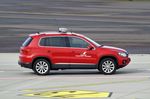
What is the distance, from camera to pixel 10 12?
189ft

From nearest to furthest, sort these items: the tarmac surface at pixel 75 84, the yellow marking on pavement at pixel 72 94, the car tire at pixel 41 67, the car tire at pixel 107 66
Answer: the yellow marking on pavement at pixel 72 94, the tarmac surface at pixel 75 84, the car tire at pixel 41 67, the car tire at pixel 107 66

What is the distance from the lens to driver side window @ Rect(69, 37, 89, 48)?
2302 cm

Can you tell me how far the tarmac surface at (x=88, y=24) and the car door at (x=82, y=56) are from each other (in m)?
9.02

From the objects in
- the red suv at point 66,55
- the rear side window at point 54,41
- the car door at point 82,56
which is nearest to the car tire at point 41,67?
the red suv at point 66,55

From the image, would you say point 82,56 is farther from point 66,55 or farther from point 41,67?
point 41,67

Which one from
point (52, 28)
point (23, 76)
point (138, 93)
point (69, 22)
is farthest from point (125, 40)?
point (138, 93)

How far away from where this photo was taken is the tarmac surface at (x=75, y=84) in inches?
679

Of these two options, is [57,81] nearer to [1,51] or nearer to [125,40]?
[1,51]

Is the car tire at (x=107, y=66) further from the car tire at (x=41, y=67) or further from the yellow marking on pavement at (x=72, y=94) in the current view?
the yellow marking on pavement at (x=72, y=94)

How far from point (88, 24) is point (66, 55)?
23724 mm

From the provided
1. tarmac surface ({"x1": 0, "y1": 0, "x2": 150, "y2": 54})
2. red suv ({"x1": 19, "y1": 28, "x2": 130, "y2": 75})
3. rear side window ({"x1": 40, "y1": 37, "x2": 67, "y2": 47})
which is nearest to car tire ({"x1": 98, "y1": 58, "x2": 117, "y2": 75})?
red suv ({"x1": 19, "y1": 28, "x2": 130, "y2": 75})

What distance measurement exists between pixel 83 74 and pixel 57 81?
103 inches

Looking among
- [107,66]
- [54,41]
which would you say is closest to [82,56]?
[107,66]

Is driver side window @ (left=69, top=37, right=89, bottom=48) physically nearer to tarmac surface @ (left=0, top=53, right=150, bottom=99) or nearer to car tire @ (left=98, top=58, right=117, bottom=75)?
car tire @ (left=98, top=58, right=117, bottom=75)
